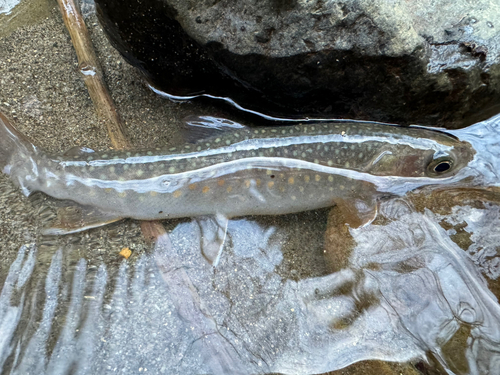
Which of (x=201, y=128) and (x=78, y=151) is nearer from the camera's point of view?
(x=78, y=151)

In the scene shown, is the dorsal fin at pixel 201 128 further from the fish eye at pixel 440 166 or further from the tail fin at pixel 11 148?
the fish eye at pixel 440 166

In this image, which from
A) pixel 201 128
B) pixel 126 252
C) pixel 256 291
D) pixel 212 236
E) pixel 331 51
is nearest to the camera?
pixel 331 51

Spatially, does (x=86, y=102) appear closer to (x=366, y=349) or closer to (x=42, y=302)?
(x=42, y=302)

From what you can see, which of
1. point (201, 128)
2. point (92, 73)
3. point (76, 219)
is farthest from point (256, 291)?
point (92, 73)

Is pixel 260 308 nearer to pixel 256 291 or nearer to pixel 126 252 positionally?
pixel 256 291

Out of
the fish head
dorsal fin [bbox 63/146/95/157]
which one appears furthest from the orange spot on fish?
the fish head

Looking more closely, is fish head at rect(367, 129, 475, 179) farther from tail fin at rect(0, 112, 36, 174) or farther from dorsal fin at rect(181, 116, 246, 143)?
tail fin at rect(0, 112, 36, 174)
